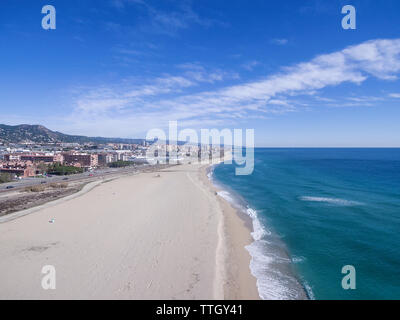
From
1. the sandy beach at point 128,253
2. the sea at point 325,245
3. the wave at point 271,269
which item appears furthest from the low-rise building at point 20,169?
the wave at point 271,269

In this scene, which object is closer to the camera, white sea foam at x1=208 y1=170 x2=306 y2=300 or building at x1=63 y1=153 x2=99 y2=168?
white sea foam at x1=208 y1=170 x2=306 y2=300

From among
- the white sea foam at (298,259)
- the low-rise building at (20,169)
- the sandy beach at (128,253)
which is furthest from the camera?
the low-rise building at (20,169)

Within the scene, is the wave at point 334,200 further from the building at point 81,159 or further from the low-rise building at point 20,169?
the building at point 81,159

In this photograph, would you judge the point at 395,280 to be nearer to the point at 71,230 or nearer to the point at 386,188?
the point at 71,230

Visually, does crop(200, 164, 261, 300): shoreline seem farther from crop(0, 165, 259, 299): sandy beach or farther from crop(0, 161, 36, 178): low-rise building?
crop(0, 161, 36, 178): low-rise building

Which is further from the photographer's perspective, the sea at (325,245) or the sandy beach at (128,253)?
the sea at (325,245)

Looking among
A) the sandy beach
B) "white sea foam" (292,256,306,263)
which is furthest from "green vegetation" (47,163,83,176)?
"white sea foam" (292,256,306,263)

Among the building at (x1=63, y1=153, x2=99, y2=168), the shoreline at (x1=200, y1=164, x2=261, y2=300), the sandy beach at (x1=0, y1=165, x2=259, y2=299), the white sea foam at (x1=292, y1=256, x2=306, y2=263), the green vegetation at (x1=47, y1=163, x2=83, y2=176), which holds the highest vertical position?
the building at (x1=63, y1=153, x2=99, y2=168)
